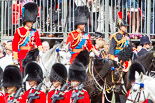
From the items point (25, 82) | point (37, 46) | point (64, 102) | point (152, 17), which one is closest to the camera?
point (64, 102)

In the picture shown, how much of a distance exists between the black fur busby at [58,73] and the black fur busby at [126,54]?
196 centimetres

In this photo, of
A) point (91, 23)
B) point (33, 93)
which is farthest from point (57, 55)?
point (91, 23)

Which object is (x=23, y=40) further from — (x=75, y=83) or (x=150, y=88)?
(x=150, y=88)

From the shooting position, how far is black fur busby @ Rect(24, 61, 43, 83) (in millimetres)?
13125

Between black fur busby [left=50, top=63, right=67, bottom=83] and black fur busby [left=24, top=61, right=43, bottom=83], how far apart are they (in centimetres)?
23

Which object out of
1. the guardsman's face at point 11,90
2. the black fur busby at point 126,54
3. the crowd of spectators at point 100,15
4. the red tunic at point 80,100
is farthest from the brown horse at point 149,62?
the crowd of spectators at point 100,15

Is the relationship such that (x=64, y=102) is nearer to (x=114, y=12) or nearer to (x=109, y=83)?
(x=109, y=83)

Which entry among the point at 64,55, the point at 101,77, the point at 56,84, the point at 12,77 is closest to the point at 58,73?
the point at 56,84

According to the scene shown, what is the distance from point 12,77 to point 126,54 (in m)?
3.14

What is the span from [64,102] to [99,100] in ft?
5.88

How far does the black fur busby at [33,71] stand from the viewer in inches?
517

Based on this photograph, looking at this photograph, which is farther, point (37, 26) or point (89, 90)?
point (37, 26)

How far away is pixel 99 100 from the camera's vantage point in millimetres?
13961

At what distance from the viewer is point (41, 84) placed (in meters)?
12.6
